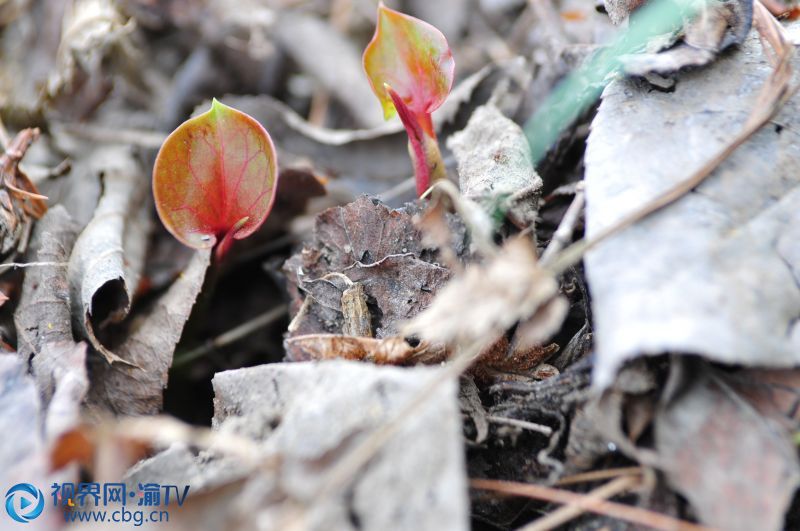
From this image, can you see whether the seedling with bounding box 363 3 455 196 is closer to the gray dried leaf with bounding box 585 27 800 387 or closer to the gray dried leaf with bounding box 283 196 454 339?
the gray dried leaf with bounding box 283 196 454 339

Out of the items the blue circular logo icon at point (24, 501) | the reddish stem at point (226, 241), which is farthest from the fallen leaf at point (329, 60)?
the blue circular logo icon at point (24, 501)

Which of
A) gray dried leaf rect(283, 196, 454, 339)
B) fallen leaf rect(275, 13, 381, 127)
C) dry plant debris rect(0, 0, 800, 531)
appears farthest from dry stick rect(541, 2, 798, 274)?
fallen leaf rect(275, 13, 381, 127)

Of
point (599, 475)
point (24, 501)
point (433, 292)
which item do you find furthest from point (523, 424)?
point (24, 501)

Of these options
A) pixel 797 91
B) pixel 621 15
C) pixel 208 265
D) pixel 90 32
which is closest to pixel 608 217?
Answer: pixel 797 91

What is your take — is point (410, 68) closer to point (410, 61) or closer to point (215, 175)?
point (410, 61)

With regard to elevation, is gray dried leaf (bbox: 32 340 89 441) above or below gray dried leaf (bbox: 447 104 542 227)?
below

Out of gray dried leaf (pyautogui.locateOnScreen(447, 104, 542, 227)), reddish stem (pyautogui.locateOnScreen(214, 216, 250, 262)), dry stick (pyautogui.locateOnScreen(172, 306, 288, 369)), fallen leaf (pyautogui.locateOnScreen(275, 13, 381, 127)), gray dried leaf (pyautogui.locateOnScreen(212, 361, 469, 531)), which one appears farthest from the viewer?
fallen leaf (pyautogui.locateOnScreen(275, 13, 381, 127))

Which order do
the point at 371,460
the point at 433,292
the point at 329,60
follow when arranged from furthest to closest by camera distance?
the point at 329,60
the point at 433,292
the point at 371,460
